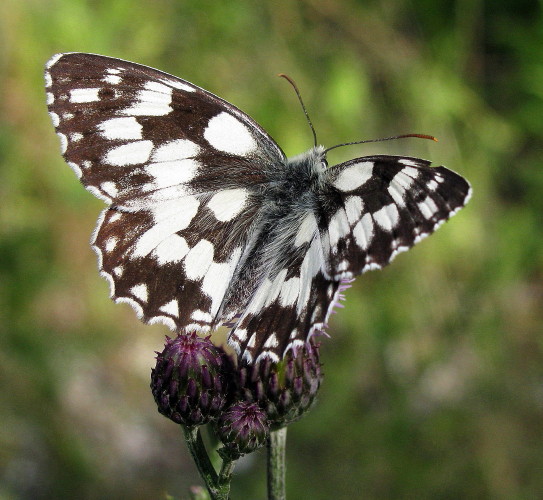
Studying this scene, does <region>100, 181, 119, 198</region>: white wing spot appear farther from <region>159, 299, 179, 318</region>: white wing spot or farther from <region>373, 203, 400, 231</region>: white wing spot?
<region>373, 203, 400, 231</region>: white wing spot

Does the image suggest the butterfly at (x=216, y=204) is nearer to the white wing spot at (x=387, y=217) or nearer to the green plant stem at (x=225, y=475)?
the white wing spot at (x=387, y=217)

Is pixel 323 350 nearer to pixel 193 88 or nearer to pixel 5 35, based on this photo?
pixel 193 88

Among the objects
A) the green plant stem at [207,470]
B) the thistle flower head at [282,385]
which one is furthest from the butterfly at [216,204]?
the green plant stem at [207,470]

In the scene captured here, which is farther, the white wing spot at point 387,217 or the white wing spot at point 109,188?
the white wing spot at point 109,188

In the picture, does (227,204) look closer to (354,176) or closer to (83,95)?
(354,176)

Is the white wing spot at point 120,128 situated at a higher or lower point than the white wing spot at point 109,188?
higher

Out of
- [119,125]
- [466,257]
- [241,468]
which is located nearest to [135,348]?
[241,468]

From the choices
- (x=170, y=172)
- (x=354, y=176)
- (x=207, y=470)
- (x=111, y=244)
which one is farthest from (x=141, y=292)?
(x=354, y=176)
